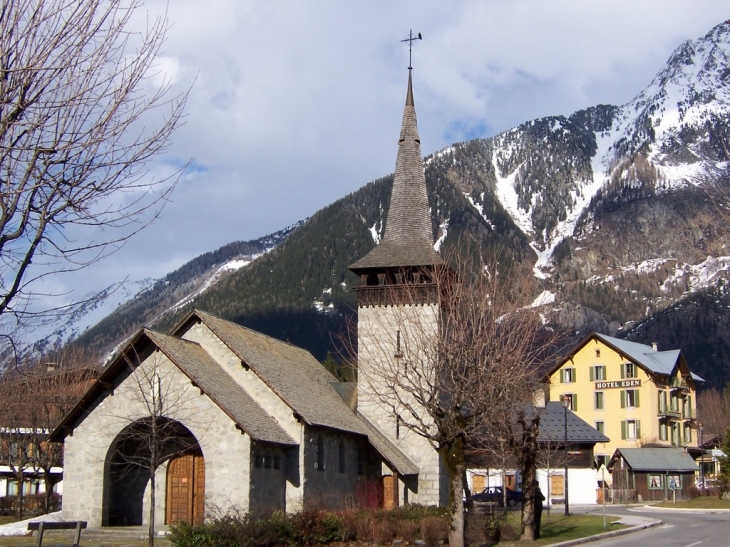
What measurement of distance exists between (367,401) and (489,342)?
17.6 meters

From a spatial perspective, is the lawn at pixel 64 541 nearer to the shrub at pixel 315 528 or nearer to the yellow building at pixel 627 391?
the shrub at pixel 315 528

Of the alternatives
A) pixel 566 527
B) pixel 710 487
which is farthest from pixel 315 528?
pixel 710 487

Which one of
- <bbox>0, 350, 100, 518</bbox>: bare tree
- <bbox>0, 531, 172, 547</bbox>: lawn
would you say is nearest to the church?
<bbox>0, 531, 172, 547</bbox>: lawn

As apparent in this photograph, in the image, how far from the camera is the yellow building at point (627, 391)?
288ft

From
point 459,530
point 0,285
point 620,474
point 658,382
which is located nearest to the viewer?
point 0,285

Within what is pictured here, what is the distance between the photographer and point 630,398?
292ft

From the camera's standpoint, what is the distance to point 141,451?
38469mm

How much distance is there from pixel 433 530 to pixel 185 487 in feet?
42.1

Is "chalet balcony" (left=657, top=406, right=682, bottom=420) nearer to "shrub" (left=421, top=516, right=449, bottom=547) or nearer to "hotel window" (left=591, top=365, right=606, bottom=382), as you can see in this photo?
"hotel window" (left=591, top=365, right=606, bottom=382)

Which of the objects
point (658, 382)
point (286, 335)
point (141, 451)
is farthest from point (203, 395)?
point (286, 335)

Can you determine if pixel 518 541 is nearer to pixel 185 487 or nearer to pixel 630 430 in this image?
pixel 185 487

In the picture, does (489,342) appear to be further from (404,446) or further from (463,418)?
(404,446)

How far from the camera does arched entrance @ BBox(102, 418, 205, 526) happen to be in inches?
1476

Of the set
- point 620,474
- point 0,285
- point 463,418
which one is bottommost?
point 620,474
